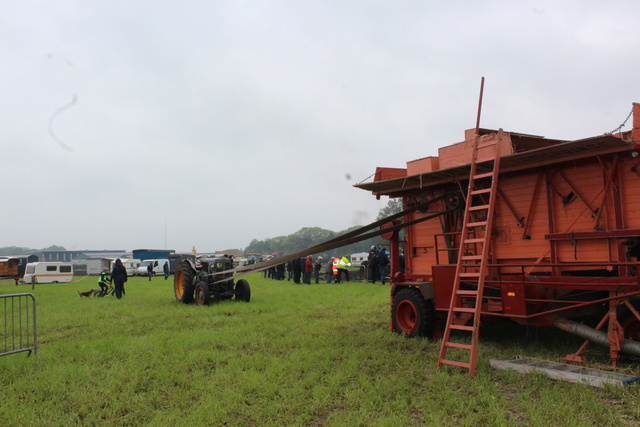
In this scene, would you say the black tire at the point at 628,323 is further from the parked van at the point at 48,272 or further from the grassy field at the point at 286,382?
the parked van at the point at 48,272

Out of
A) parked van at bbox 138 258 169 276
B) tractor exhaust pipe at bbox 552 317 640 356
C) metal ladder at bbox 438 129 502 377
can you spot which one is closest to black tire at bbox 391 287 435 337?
metal ladder at bbox 438 129 502 377

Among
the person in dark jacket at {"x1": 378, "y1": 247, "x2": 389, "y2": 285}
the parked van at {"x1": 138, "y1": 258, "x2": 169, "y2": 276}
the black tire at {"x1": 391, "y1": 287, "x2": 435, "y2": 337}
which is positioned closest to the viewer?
the black tire at {"x1": 391, "y1": 287, "x2": 435, "y2": 337}

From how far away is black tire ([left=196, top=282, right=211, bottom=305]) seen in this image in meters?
12.9

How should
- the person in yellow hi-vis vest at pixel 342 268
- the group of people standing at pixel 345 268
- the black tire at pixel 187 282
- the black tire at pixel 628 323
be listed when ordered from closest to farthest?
the black tire at pixel 628 323 → the black tire at pixel 187 282 → the group of people standing at pixel 345 268 → the person in yellow hi-vis vest at pixel 342 268

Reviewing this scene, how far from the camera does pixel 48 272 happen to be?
3288 cm

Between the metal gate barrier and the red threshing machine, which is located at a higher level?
the red threshing machine

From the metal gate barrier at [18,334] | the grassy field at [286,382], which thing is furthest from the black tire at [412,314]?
the metal gate barrier at [18,334]

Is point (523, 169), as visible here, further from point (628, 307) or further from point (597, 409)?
point (597, 409)

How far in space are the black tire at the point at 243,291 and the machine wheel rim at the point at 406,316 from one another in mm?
6572

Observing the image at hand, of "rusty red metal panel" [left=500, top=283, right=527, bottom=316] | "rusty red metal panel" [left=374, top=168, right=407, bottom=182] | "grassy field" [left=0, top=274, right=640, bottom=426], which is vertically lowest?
"grassy field" [left=0, top=274, right=640, bottom=426]

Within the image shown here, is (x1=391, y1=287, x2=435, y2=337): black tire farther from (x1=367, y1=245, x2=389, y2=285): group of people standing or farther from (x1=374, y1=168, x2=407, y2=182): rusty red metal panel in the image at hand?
(x1=367, y1=245, x2=389, y2=285): group of people standing

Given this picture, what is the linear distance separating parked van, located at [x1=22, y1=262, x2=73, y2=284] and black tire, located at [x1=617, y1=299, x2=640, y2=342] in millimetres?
35757

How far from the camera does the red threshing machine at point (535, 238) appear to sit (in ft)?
18.4

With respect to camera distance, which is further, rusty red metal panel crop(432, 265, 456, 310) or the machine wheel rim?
A: the machine wheel rim
